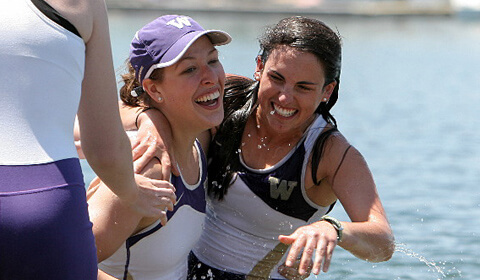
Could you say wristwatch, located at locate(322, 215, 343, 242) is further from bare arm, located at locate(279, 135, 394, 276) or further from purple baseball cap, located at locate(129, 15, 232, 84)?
purple baseball cap, located at locate(129, 15, 232, 84)

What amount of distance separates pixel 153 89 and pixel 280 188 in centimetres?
92

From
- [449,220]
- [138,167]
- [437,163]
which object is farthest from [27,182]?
[437,163]

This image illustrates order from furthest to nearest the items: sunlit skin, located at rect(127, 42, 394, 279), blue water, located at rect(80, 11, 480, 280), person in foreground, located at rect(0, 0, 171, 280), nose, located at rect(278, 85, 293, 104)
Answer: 1. blue water, located at rect(80, 11, 480, 280)
2. nose, located at rect(278, 85, 293, 104)
3. sunlit skin, located at rect(127, 42, 394, 279)
4. person in foreground, located at rect(0, 0, 171, 280)

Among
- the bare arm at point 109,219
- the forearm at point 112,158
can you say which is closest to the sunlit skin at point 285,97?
the bare arm at point 109,219

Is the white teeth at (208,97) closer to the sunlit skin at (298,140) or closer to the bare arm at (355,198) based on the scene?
the sunlit skin at (298,140)

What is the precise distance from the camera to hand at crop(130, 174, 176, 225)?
308 cm

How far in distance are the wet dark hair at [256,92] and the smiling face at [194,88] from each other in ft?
1.83

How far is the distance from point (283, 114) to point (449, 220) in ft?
16.5

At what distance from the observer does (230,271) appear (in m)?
4.46

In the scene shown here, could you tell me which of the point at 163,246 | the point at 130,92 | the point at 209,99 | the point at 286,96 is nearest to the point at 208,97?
the point at 209,99

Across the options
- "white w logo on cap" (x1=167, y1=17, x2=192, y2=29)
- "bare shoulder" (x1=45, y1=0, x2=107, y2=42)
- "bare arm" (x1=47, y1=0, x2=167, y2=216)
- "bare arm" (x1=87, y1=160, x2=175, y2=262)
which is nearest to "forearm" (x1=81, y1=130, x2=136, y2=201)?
"bare arm" (x1=47, y1=0, x2=167, y2=216)

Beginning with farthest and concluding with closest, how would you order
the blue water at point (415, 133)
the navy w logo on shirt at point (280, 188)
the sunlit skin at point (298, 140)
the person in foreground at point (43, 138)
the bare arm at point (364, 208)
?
the blue water at point (415, 133) → the navy w logo on shirt at point (280, 188) → the sunlit skin at point (298, 140) → the bare arm at point (364, 208) → the person in foreground at point (43, 138)

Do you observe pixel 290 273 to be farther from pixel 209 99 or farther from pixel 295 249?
pixel 295 249

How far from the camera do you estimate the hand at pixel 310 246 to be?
10.1 feet
